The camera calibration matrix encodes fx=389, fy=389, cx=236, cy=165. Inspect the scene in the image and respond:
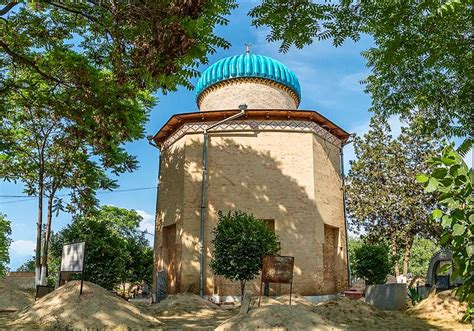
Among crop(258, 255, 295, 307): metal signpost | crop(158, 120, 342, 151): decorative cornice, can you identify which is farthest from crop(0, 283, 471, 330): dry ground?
crop(158, 120, 342, 151): decorative cornice

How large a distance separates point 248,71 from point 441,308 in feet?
52.1

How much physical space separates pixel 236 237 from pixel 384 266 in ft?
32.1

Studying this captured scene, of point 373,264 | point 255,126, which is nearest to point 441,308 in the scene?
point 373,264

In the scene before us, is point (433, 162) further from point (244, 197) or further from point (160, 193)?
point (160, 193)

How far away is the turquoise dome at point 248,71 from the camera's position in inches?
906

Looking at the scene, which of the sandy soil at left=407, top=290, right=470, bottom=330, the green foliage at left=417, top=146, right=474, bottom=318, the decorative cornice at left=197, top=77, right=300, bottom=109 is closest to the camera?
the green foliage at left=417, top=146, right=474, bottom=318

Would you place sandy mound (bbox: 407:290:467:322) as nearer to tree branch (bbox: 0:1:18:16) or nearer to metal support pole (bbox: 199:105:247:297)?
metal support pole (bbox: 199:105:247:297)

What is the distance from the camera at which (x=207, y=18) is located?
5.58 metres

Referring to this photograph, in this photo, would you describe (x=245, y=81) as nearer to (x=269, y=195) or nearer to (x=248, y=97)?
(x=248, y=97)

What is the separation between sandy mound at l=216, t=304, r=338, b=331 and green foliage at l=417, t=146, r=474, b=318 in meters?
4.63

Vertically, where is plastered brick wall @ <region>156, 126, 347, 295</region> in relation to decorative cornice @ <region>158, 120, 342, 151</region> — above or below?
below

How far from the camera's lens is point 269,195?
1956 cm

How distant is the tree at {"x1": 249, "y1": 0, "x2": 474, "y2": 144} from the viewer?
5211mm

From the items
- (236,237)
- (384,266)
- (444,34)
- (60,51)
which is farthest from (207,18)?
(384,266)
